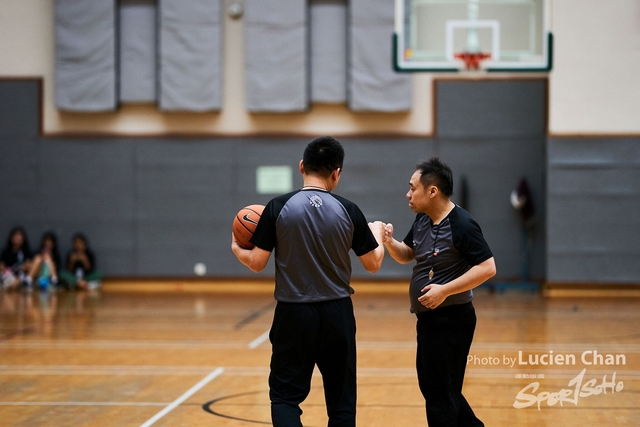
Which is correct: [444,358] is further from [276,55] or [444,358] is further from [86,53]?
[86,53]

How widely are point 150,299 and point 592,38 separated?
8.77 metres

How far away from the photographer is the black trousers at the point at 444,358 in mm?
4113

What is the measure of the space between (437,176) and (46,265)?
12.1m

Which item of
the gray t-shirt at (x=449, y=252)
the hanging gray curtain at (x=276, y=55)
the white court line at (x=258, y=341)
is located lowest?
the white court line at (x=258, y=341)

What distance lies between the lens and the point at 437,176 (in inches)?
167

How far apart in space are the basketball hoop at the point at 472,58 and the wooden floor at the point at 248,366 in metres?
3.27

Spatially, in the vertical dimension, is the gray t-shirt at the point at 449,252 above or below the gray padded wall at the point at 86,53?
below

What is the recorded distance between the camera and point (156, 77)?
15.1m

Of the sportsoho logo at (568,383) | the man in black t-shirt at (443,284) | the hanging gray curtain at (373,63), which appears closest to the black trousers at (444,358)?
the man in black t-shirt at (443,284)

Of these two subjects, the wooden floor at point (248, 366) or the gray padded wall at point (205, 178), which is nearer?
the wooden floor at point (248, 366)

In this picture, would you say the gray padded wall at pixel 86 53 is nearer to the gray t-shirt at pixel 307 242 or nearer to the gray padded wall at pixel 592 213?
the gray padded wall at pixel 592 213

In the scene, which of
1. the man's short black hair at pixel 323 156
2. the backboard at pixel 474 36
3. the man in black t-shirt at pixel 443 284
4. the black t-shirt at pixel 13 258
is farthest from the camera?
the black t-shirt at pixel 13 258

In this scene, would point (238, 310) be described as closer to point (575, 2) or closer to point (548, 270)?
point (548, 270)

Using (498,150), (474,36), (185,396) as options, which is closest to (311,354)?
(185,396)
